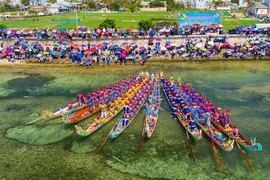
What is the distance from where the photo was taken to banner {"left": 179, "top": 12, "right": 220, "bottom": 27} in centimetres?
4609

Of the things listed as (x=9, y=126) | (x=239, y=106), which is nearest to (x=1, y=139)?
(x=9, y=126)

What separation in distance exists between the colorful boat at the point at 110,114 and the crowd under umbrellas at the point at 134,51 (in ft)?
48.4

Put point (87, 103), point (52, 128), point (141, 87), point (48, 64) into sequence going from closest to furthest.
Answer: point (52, 128) → point (87, 103) → point (141, 87) → point (48, 64)

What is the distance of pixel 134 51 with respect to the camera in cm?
4281

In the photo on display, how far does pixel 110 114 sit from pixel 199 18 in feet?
98.5

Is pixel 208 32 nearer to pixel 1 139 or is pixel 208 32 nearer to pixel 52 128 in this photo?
pixel 52 128

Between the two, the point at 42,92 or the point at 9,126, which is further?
the point at 42,92

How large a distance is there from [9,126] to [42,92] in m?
7.85

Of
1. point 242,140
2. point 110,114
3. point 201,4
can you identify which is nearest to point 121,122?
point 110,114

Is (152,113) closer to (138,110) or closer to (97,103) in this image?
(138,110)

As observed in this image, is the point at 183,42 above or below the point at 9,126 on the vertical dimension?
above

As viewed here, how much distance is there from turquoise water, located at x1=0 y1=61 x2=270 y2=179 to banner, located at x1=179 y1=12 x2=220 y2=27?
15589mm

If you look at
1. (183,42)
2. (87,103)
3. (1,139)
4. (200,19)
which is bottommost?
(1,139)

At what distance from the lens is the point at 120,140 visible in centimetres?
2036
